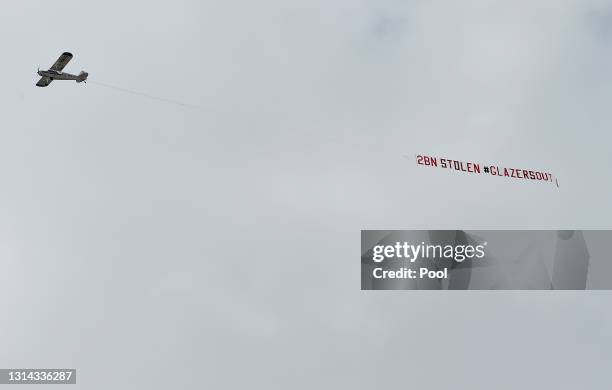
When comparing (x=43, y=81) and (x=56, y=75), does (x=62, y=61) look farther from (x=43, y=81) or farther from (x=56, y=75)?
(x=43, y=81)

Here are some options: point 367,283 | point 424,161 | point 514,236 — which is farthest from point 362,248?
point 514,236

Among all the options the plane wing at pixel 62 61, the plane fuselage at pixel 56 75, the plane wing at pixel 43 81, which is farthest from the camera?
the plane wing at pixel 43 81

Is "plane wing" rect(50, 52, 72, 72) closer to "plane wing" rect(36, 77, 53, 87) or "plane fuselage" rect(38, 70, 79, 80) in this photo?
"plane fuselage" rect(38, 70, 79, 80)

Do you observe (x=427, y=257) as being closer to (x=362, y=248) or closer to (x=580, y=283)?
(x=362, y=248)

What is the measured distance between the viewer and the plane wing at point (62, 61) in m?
190

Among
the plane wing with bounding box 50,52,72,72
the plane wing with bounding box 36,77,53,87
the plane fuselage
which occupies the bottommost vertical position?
the plane wing with bounding box 36,77,53,87

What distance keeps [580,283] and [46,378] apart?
369ft

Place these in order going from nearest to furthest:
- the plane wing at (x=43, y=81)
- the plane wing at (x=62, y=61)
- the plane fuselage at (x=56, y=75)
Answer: the plane wing at (x=62, y=61), the plane fuselage at (x=56, y=75), the plane wing at (x=43, y=81)

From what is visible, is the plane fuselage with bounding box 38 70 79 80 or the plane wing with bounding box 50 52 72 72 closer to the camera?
the plane wing with bounding box 50 52 72 72

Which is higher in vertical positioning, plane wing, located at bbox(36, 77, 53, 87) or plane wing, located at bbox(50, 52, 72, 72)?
plane wing, located at bbox(50, 52, 72, 72)

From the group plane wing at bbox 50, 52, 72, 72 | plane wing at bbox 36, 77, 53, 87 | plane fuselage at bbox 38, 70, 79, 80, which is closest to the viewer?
plane wing at bbox 50, 52, 72, 72

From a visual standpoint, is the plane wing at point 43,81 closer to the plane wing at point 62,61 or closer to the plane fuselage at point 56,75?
the plane fuselage at point 56,75

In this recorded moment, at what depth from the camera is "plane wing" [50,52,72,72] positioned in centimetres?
18950

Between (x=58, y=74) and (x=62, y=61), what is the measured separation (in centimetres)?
467
